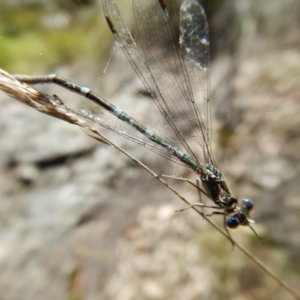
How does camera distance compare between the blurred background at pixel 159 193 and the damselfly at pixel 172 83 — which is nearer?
the damselfly at pixel 172 83

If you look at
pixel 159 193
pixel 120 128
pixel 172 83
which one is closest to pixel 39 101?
pixel 120 128

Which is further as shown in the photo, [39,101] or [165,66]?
[165,66]

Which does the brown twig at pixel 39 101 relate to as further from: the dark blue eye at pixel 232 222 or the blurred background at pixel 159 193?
the blurred background at pixel 159 193

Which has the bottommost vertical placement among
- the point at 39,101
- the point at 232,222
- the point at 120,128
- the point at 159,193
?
the point at 232,222

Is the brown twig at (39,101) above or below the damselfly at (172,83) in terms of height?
below

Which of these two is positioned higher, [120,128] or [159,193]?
[159,193]

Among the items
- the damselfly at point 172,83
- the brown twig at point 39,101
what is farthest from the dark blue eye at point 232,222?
the brown twig at point 39,101

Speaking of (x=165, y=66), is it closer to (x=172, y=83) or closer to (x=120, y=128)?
(x=172, y=83)

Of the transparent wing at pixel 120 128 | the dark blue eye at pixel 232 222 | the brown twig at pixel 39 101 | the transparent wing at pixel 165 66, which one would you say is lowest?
the dark blue eye at pixel 232 222
